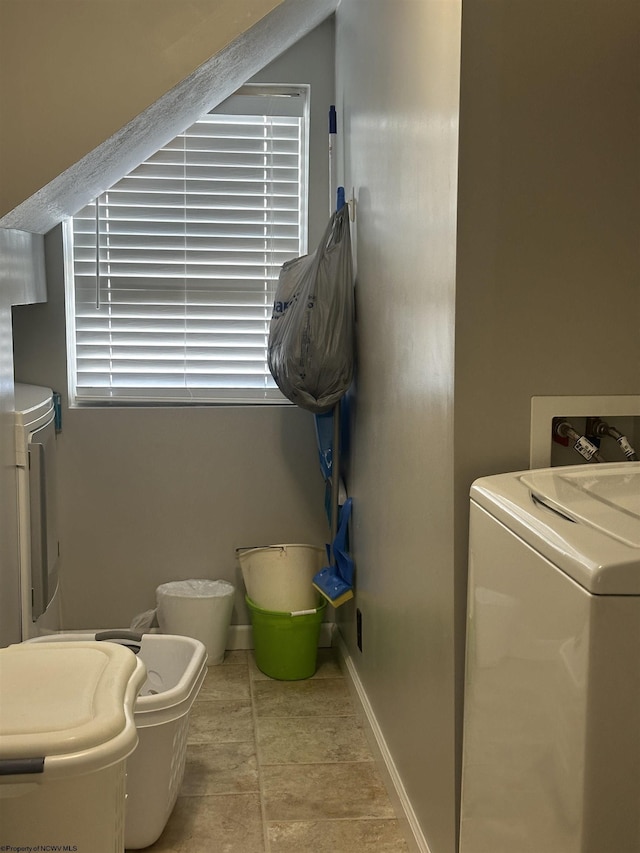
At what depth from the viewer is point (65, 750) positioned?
1.17 metres

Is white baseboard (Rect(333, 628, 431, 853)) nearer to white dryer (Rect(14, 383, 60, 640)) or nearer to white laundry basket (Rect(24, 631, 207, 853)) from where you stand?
white laundry basket (Rect(24, 631, 207, 853))

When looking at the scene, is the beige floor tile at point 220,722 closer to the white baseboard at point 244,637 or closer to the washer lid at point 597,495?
the white baseboard at point 244,637

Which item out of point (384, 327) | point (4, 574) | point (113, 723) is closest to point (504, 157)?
point (384, 327)

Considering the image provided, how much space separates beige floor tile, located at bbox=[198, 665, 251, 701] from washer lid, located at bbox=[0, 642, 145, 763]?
1.52 meters

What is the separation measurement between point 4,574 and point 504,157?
1.62 m

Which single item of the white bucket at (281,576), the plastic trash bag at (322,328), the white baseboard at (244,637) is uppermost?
the plastic trash bag at (322,328)

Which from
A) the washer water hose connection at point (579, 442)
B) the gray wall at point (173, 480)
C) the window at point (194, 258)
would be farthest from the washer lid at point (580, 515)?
the window at point (194, 258)

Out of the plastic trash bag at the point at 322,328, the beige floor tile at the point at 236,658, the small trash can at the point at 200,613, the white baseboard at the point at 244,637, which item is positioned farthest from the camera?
the white baseboard at the point at 244,637

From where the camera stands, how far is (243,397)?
3.38 m

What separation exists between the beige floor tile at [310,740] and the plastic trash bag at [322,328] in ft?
3.31


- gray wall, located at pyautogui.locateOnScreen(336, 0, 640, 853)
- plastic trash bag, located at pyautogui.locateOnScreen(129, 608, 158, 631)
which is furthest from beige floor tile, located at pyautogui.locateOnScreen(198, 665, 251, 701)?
gray wall, located at pyautogui.locateOnScreen(336, 0, 640, 853)

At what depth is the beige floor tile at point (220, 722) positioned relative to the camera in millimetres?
2643

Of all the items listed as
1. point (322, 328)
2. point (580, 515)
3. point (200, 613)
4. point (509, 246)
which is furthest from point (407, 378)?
point (200, 613)

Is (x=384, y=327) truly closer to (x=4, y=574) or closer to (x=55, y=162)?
(x=55, y=162)
